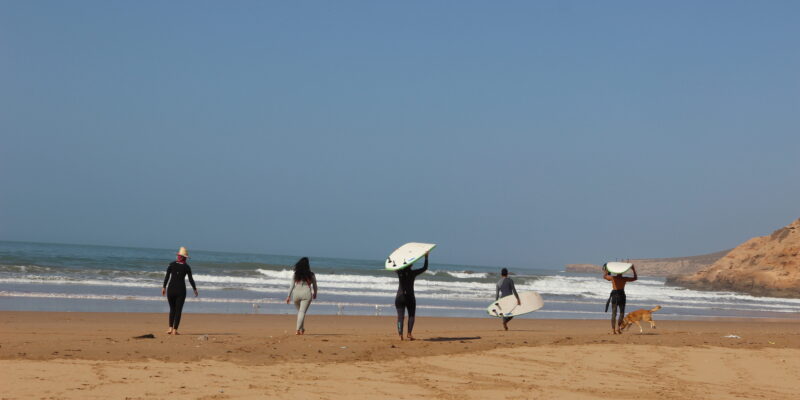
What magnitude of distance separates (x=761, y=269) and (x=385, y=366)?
46.7 meters

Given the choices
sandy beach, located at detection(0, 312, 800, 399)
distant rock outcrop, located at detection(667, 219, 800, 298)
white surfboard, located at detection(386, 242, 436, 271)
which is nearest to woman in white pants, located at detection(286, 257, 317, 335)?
sandy beach, located at detection(0, 312, 800, 399)

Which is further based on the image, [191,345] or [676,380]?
[191,345]

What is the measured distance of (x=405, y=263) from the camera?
11.6 metres

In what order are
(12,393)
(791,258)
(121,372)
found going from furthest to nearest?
(791,258), (121,372), (12,393)

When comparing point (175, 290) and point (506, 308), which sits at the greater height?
point (175, 290)

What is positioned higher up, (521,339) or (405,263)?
(405,263)

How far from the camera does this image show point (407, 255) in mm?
11789

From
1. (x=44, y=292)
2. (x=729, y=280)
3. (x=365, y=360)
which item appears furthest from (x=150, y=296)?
(x=729, y=280)

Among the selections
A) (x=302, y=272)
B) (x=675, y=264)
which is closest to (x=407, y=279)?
(x=302, y=272)

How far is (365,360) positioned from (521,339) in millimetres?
4322

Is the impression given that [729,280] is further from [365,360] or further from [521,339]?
[365,360]

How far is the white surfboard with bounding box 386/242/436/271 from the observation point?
38.0 feet

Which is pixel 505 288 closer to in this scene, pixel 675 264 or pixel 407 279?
pixel 407 279

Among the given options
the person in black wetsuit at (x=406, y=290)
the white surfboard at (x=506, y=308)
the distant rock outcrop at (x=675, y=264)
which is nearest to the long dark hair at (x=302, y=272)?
the person in black wetsuit at (x=406, y=290)
